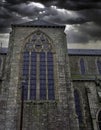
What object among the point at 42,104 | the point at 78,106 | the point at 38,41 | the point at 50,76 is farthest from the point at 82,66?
the point at 42,104

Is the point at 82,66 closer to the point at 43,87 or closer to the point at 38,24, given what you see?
the point at 38,24

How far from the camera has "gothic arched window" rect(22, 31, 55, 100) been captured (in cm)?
1683

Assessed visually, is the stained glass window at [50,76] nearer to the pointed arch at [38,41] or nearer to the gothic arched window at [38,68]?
the gothic arched window at [38,68]

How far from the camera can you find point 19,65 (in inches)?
716

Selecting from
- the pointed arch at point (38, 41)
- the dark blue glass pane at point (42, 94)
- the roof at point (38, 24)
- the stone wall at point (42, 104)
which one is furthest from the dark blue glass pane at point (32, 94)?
the roof at point (38, 24)

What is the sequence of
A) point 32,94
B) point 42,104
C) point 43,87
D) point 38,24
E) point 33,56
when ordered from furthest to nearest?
point 38,24, point 33,56, point 43,87, point 32,94, point 42,104

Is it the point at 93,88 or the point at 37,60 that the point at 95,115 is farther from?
the point at 37,60

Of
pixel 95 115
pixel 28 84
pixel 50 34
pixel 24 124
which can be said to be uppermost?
pixel 50 34

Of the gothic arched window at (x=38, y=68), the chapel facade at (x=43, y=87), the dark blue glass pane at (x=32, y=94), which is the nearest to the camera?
the chapel facade at (x=43, y=87)

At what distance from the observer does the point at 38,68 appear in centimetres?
1827

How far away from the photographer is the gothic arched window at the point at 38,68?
55.2ft

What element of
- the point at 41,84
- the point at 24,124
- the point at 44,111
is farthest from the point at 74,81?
the point at 24,124

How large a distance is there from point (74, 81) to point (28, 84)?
232 inches

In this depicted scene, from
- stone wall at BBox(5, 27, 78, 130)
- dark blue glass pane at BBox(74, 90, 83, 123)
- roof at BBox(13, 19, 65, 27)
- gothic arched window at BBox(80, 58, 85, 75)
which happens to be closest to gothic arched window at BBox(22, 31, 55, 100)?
stone wall at BBox(5, 27, 78, 130)
